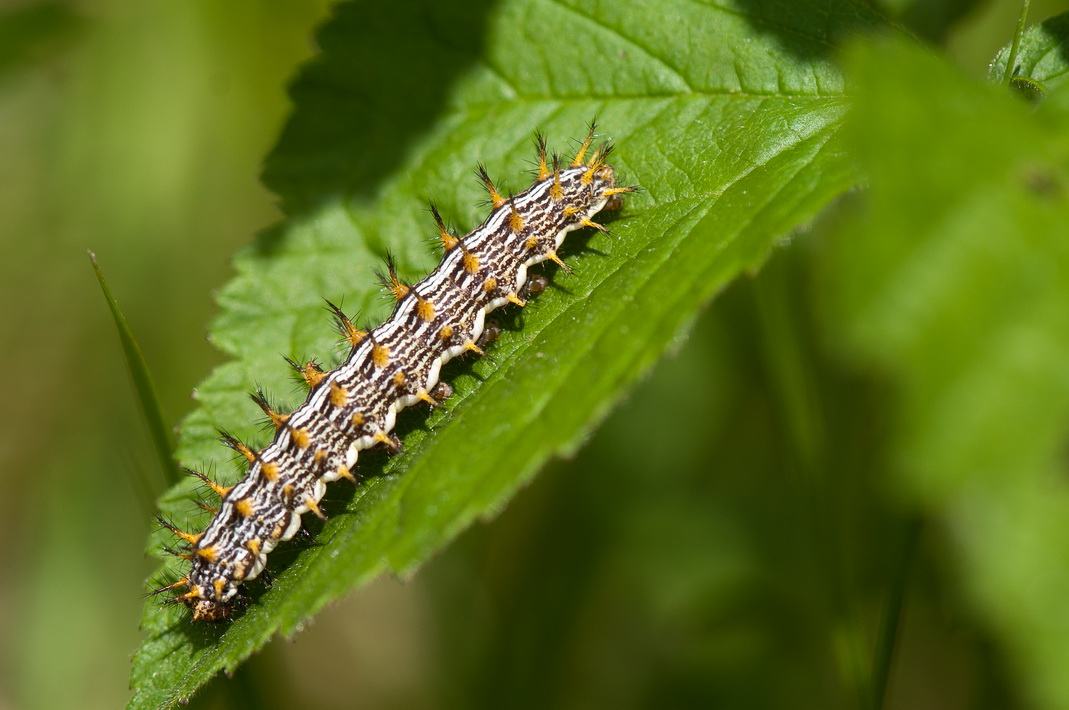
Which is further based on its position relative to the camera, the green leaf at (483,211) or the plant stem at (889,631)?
the plant stem at (889,631)

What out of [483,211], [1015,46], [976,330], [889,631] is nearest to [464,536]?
[483,211]

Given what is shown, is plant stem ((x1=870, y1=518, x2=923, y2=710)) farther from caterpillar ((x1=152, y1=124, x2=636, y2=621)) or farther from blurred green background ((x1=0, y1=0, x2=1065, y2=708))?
caterpillar ((x1=152, y1=124, x2=636, y2=621))

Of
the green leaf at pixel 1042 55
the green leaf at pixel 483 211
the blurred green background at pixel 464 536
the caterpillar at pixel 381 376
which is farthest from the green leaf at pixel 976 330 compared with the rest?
the caterpillar at pixel 381 376

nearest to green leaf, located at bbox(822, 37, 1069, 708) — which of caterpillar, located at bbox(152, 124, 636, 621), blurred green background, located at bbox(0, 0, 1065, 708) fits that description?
blurred green background, located at bbox(0, 0, 1065, 708)

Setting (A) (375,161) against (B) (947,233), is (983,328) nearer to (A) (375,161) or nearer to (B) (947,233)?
(B) (947,233)

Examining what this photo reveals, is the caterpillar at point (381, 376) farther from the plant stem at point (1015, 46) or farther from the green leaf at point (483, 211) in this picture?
the plant stem at point (1015, 46)

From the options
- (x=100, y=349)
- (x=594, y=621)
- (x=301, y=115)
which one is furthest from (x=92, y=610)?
(x=301, y=115)
